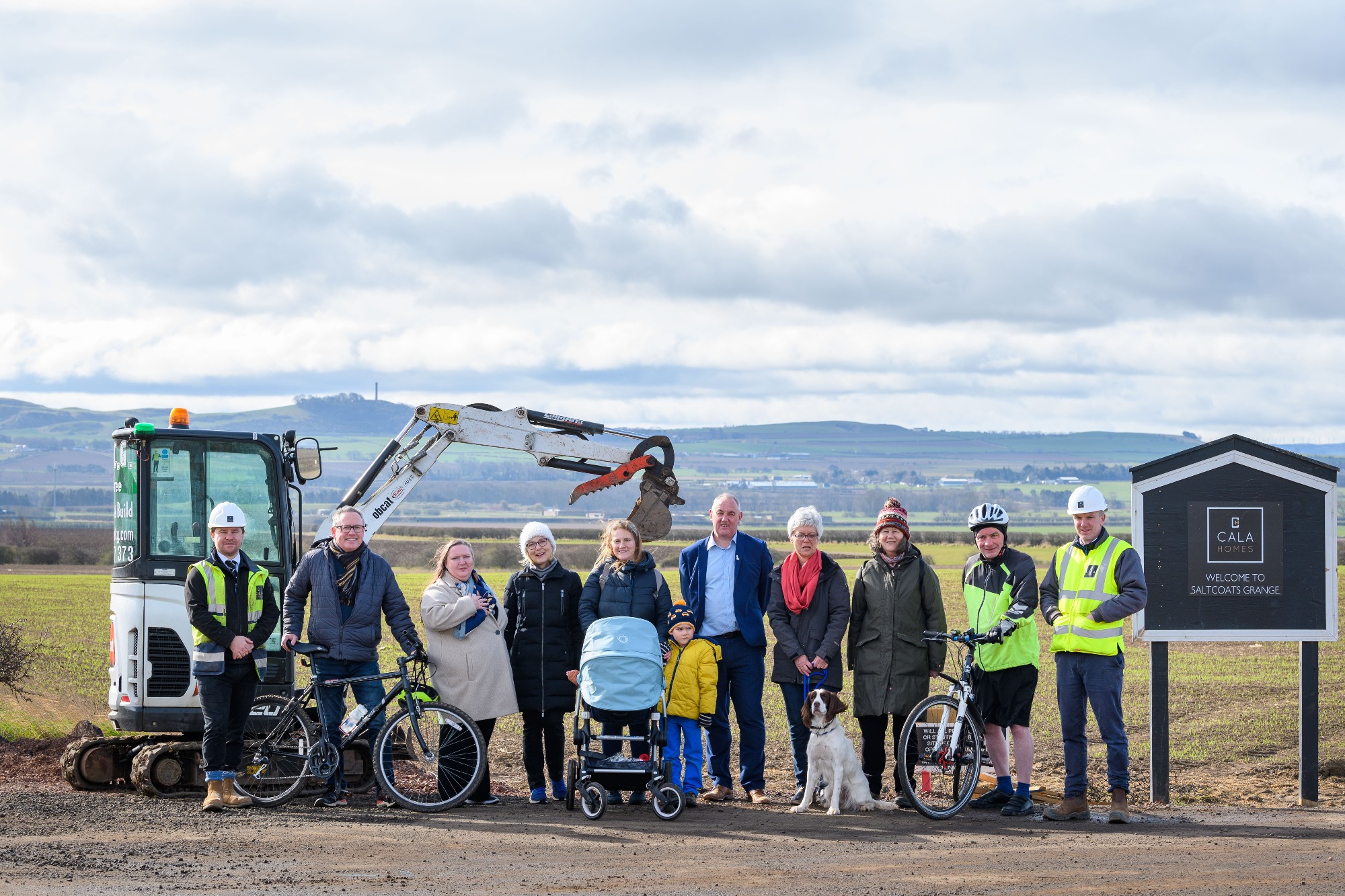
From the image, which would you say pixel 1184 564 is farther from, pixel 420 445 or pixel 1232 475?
pixel 420 445

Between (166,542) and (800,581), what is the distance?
4800 millimetres

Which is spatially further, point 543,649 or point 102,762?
point 102,762

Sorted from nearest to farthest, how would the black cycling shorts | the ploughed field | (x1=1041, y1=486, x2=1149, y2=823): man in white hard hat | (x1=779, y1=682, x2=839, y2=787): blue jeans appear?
(x1=1041, y1=486, x2=1149, y2=823): man in white hard hat, the black cycling shorts, (x1=779, y1=682, x2=839, y2=787): blue jeans, the ploughed field

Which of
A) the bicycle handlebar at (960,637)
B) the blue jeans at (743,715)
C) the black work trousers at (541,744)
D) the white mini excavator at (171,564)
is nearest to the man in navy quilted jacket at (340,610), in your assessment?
the white mini excavator at (171,564)

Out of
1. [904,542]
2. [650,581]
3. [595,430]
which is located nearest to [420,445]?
[595,430]

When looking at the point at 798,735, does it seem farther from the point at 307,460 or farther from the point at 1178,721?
the point at 1178,721

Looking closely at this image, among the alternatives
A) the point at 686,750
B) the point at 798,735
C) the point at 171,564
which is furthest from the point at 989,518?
the point at 171,564

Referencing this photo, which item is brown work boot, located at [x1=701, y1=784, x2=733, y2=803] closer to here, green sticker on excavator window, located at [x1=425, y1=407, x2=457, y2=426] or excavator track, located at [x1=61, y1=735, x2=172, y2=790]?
excavator track, located at [x1=61, y1=735, x2=172, y2=790]

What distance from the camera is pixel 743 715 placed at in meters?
9.78

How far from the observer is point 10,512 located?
182m

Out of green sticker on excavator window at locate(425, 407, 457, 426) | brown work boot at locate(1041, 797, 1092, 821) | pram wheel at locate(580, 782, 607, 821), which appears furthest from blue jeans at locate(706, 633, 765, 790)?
green sticker on excavator window at locate(425, 407, 457, 426)

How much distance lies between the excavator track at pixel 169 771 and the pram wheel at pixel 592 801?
122 inches

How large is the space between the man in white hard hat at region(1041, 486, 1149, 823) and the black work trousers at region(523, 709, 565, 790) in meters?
3.37

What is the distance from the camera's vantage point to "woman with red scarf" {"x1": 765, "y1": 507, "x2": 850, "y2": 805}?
9508mm
